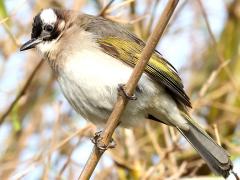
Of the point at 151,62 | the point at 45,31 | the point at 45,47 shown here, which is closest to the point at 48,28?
the point at 45,31

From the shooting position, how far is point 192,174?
455 centimetres

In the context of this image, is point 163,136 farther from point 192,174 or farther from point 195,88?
point 192,174

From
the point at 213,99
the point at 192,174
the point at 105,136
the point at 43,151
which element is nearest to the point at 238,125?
the point at 213,99

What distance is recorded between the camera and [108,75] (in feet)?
13.1

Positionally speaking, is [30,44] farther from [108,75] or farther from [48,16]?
[108,75]

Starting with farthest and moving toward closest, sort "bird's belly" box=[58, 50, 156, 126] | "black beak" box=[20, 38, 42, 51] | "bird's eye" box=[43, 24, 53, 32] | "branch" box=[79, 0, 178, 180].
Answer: "bird's eye" box=[43, 24, 53, 32] → "black beak" box=[20, 38, 42, 51] → "bird's belly" box=[58, 50, 156, 126] → "branch" box=[79, 0, 178, 180]

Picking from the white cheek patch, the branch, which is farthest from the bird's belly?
the branch

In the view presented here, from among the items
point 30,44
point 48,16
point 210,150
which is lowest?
point 210,150

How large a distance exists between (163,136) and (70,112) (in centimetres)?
78

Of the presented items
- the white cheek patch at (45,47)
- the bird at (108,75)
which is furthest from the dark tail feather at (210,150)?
the white cheek patch at (45,47)

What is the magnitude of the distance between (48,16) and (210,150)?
1.37 meters

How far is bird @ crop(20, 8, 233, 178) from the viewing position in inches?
159

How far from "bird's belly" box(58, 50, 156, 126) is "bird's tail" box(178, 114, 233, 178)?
339mm

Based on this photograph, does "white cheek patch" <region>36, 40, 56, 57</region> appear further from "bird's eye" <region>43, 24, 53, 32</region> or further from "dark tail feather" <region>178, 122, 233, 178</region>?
"dark tail feather" <region>178, 122, 233, 178</region>
